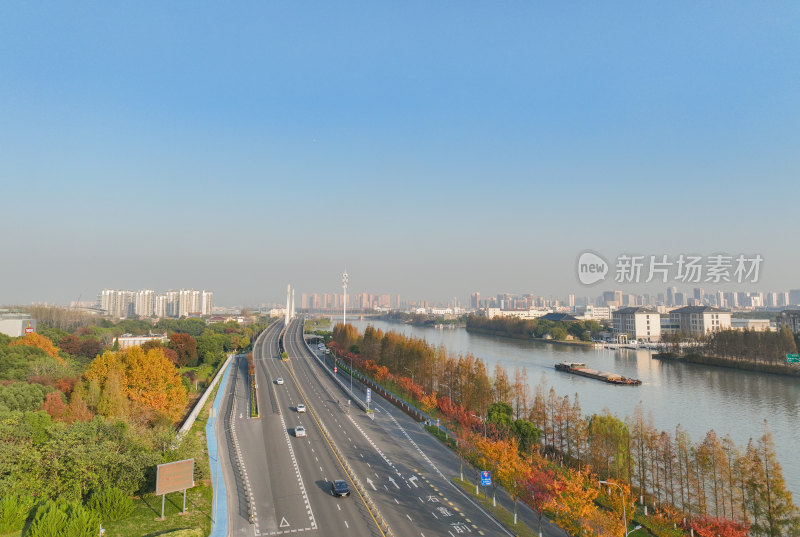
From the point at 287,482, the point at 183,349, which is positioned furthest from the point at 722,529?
the point at 183,349

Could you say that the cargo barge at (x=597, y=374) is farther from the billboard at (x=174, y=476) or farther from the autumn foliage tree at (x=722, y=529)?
the billboard at (x=174, y=476)

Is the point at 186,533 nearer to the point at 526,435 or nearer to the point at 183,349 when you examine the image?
the point at 526,435

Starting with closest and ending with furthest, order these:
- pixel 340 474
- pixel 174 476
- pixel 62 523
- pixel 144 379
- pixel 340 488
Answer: pixel 62 523, pixel 174 476, pixel 340 488, pixel 340 474, pixel 144 379

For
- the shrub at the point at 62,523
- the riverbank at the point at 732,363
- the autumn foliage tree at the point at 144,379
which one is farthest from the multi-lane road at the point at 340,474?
the riverbank at the point at 732,363

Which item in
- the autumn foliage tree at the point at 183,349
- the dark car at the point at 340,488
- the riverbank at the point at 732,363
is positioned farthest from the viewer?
the autumn foliage tree at the point at 183,349

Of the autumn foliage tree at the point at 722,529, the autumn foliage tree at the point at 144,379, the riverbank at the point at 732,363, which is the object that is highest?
the autumn foliage tree at the point at 144,379
